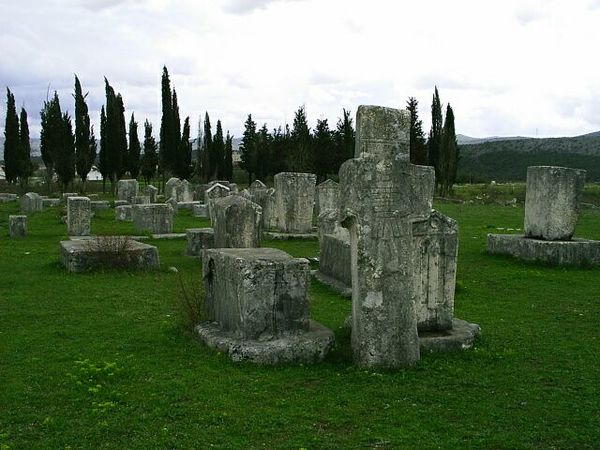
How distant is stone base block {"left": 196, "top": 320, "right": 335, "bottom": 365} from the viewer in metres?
7.32

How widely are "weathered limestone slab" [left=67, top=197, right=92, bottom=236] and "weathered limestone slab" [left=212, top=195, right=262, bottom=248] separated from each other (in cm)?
741

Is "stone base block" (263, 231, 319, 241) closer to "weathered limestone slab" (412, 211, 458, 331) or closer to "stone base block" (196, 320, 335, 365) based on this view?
"weathered limestone slab" (412, 211, 458, 331)

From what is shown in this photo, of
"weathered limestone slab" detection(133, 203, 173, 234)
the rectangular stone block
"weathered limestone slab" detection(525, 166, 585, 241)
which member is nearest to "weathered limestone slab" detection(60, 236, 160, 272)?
the rectangular stone block

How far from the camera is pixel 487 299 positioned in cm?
1157

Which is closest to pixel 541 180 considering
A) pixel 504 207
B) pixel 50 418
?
pixel 50 418

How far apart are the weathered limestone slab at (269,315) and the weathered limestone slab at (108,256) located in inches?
255

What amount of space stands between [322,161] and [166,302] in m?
36.3

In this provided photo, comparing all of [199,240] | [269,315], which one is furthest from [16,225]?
[269,315]

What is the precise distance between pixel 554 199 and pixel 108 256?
9918mm

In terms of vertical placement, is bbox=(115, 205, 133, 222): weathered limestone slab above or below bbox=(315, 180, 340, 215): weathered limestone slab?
below

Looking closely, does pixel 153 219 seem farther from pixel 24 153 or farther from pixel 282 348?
pixel 24 153

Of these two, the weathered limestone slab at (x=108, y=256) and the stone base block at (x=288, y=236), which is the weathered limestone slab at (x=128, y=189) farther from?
the weathered limestone slab at (x=108, y=256)

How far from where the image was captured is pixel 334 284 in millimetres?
12180

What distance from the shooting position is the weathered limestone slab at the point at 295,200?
20859 mm
